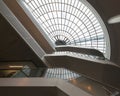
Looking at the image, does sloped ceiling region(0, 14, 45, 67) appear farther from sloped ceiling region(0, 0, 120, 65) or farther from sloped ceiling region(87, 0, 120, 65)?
sloped ceiling region(87, 0, 120, 65)

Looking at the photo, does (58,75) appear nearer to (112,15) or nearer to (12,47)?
(12,47)

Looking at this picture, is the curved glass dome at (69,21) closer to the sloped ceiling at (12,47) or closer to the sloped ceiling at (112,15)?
the sloped ceiling at (112,15)

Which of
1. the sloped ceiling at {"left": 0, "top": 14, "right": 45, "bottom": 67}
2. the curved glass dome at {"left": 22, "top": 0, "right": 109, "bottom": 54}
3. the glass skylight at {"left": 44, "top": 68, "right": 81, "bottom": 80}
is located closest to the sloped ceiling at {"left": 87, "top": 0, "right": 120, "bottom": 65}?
the curved glass dome at {"left": 22, "top": 0, "right": 109, "bottom": 54}

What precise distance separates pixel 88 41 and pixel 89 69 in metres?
12.4

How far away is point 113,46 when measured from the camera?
23.0 metres

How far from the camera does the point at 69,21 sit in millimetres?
31812

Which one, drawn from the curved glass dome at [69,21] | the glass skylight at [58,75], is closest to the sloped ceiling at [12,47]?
the glass skylight at [58,75]

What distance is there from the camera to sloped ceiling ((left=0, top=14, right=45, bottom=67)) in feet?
47.1

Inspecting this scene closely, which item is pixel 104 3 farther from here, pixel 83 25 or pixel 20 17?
pixel 83 25

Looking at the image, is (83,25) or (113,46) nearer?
(113,46)

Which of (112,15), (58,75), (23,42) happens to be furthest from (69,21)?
(58,75)

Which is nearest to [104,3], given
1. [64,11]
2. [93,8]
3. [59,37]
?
[93,8]

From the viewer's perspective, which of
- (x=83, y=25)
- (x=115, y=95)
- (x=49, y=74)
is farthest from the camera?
(x=83, y=25)

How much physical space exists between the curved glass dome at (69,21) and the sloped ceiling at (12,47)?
29.4 ft
